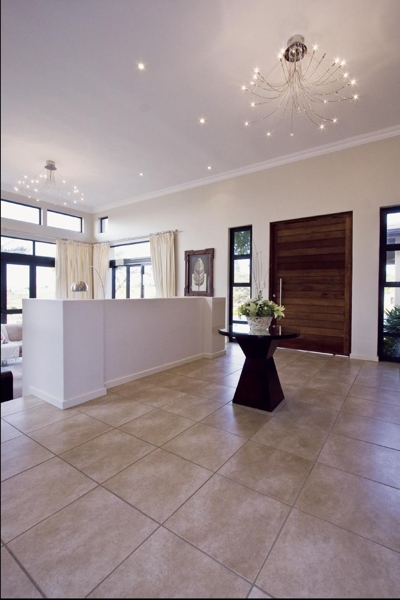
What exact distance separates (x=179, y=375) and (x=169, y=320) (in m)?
0.78

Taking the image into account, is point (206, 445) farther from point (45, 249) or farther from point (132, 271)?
point (45, 249)

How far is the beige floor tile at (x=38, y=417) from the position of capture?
2350mm

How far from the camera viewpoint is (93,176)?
6.33 meters

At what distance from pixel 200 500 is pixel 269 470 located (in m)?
0.50

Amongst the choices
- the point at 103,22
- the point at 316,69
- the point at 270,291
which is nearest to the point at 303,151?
the point at 316,69

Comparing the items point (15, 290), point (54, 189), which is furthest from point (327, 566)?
point (54, 189)

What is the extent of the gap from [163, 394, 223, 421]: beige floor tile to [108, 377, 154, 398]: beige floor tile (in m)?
0.53

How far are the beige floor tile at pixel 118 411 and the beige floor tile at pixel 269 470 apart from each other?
40.1 inches

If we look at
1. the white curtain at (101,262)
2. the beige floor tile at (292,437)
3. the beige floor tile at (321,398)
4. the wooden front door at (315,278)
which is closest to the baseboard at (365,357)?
the wooden front door at (315,278)

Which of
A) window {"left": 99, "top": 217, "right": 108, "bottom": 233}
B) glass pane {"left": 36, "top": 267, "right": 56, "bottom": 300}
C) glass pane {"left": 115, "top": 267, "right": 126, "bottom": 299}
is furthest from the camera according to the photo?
window {"left": 99, "top": 217, "right": 108, "bottom": 233}

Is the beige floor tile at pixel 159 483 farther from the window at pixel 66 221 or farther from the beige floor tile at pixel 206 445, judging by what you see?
the window at pixel 66 221

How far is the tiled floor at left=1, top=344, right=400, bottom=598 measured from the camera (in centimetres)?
113

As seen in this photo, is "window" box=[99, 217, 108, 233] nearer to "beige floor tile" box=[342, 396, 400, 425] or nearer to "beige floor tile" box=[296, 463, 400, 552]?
"beige floor tile" box=[342, 396, 400, 425]

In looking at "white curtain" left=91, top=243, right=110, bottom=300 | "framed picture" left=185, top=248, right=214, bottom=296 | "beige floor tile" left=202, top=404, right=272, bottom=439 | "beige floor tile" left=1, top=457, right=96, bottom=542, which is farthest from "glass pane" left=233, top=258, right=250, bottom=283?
"beige floor tile" left=1, top=457, right=96, bottom=542
